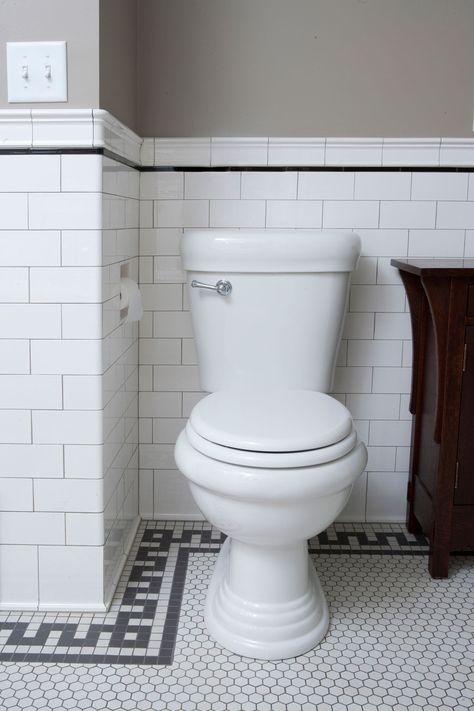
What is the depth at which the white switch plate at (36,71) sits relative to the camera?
1637 mm

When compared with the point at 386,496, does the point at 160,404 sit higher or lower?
higher

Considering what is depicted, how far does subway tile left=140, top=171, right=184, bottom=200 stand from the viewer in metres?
2.22

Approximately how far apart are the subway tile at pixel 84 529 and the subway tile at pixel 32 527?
0.06ft

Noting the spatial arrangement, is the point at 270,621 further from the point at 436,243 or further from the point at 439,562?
the point at 436,243

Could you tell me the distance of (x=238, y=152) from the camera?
7.21 feet

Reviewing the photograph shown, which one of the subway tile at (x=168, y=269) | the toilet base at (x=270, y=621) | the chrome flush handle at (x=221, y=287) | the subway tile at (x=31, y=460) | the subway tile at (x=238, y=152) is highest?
the subway tile at (x=238, y=152)

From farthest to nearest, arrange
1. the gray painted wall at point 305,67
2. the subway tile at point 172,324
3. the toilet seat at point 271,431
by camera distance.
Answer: the subway tile at point 172,324
the gray painted wall at point 305,67
the toilet seat at point 271,431

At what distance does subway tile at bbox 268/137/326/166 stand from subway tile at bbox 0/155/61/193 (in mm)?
747

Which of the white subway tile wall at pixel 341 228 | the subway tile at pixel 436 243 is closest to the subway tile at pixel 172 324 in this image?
the white subway tile wall at pixel 341 228

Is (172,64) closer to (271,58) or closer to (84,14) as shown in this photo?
(271,58)

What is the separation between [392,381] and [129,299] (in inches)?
34.6

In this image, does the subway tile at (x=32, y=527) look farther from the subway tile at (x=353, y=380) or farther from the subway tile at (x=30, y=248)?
the subway tile at (x=353, y=380)

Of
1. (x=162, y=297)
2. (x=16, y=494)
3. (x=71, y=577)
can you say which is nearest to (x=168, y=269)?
(x=162, y=297)

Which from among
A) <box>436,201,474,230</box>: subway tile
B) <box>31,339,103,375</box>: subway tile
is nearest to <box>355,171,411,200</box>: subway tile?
<box>436,201,474,230</box>: subway tile
